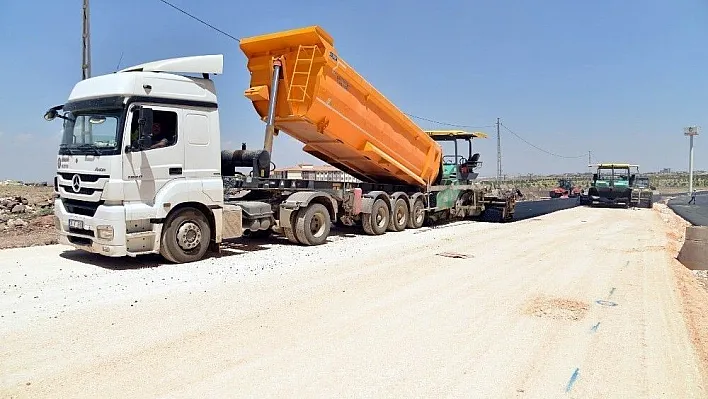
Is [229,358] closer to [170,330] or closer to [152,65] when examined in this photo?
[170,330]

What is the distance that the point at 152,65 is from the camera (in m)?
8.61

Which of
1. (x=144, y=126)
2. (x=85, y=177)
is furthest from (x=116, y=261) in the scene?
(x=144, y=126)

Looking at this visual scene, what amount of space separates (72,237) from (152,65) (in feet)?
10.4

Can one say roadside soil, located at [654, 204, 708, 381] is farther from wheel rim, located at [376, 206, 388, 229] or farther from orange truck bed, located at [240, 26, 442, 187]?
orange truck bed, located at [240, 26, 442, 187]

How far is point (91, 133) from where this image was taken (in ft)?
26.9

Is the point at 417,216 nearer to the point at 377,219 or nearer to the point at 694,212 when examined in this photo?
the point at 377,219

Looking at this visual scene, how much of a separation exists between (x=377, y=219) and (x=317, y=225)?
245 centimetres

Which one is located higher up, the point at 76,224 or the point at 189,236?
the point at 76,224

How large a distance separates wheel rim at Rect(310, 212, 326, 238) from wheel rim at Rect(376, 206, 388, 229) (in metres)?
2.34

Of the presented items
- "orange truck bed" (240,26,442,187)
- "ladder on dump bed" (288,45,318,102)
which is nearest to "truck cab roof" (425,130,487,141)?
"orange truck bed" (240,26,442,187)

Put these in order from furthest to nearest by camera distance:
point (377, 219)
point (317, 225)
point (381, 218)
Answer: point (381, 218), point (377, 219), point (317, 225)

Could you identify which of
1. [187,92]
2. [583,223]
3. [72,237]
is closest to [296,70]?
[187,92]

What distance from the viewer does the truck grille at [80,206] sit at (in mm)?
8016

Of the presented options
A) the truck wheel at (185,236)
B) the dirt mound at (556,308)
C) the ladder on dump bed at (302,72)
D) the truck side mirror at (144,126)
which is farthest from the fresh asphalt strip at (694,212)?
the truck side mirror at (144,126)
